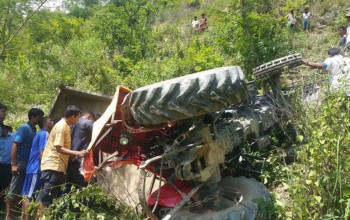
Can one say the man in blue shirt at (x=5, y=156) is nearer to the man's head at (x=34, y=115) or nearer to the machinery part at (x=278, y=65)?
the man's head at (x=34, y=115)

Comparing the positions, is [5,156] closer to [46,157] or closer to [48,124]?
[48,124]

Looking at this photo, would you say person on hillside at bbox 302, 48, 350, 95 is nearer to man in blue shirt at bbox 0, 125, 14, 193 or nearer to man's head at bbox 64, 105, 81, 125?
man's head at bbox 64, 105, 81, 125

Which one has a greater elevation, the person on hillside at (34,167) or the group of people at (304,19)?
the group of people at (304,19)

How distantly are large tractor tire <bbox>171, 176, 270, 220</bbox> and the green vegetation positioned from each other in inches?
6.3

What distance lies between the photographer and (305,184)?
3395 mm

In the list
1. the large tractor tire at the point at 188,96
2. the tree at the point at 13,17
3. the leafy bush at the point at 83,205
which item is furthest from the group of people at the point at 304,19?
the large tractor tire at the point at 188,96

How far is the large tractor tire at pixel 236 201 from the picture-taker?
3361 millimetres

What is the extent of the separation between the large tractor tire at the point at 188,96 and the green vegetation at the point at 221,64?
2.82 ft

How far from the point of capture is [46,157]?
4.43 m

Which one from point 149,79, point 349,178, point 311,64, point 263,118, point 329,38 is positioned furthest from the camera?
point 329,38

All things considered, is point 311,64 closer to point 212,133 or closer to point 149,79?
point 212,133

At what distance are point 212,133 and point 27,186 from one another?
2464mm

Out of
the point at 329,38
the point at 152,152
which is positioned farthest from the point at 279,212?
the point at 329,38

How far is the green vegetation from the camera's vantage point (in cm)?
336
